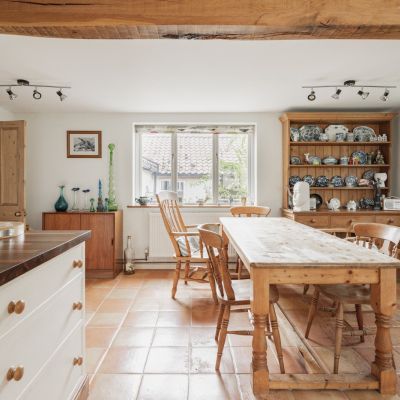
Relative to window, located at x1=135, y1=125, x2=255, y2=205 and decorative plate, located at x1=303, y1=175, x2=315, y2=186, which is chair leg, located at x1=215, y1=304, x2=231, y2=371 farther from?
decorative plate, located at x1=303, y1=175, x2=315, y2=186

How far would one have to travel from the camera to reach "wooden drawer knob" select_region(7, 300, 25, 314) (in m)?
1.02

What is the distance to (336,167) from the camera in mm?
4664

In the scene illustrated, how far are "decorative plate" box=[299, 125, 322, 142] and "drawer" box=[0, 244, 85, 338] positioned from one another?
380cm

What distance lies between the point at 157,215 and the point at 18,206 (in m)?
1.75

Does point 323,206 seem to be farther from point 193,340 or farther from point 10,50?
point 10,50

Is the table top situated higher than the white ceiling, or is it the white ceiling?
the white ceiling

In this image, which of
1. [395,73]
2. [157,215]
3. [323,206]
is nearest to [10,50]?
[157,215]

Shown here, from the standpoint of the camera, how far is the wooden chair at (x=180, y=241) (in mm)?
3367

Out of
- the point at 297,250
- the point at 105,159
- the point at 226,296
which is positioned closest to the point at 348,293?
the point at 297,250

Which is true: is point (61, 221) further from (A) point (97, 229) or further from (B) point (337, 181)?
(B) point (337, 181)

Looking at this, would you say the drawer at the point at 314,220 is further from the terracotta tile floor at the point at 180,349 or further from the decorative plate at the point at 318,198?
the terracotta tile floor at the point at 180,349

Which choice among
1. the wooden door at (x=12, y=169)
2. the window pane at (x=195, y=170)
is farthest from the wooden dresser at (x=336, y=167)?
the wooden door at (x=12, y=169)

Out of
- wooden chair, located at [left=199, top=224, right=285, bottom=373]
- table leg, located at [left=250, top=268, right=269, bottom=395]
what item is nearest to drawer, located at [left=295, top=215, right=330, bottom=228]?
wooden chair, located at [left=199, top=224, right=285, bottom=373]

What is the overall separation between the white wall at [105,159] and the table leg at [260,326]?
3163mm
